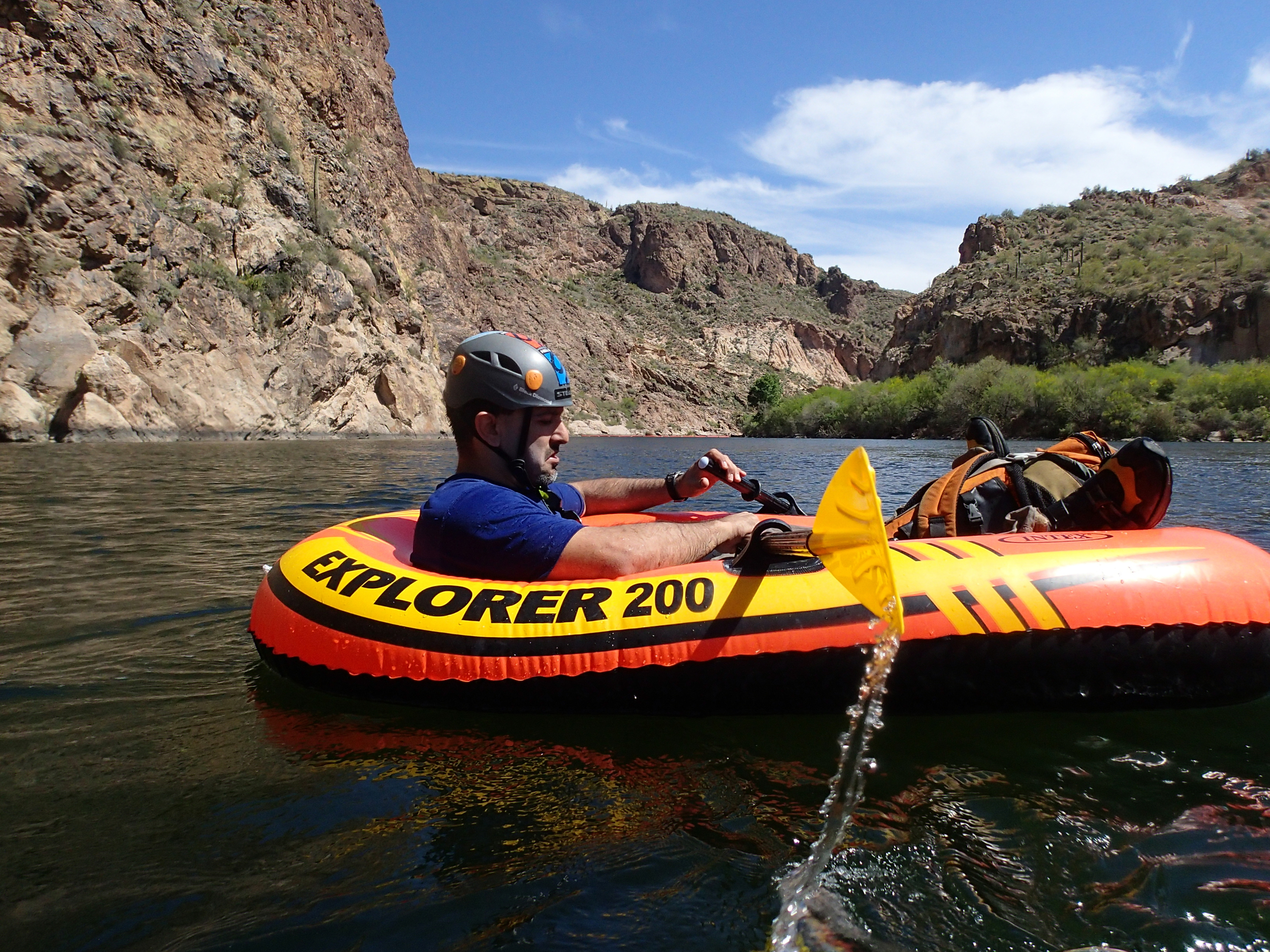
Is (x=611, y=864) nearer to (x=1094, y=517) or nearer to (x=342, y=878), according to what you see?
(x=342, y=878)

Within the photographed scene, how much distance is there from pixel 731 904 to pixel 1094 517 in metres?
2.56

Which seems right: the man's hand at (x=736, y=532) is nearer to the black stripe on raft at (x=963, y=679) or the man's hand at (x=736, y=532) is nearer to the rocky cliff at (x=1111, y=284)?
the black stripe on raft at (x=963, y=679)

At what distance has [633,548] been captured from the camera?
3.07 metres

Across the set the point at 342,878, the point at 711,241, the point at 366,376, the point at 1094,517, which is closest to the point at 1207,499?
the point at 1094,517

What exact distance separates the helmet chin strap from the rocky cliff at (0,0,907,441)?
22864mm

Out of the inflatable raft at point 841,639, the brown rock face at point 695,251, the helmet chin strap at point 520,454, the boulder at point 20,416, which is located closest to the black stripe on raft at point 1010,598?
the inflatable raft at point 841,639

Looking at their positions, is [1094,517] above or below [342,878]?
above

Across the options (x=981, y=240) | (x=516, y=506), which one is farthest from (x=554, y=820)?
(x=981, y=240)

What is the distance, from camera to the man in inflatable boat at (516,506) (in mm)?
3066

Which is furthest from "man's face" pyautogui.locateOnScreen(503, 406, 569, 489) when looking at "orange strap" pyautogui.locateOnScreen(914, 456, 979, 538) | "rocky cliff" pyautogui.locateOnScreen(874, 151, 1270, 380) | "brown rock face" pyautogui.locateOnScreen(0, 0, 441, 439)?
"rocky cliff" pyautogui.locateOnScreen(874, 151, 1270, 380)

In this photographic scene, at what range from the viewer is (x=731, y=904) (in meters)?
1.83

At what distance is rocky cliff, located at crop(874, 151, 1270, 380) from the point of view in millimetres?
49562

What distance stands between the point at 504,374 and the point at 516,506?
539 mm

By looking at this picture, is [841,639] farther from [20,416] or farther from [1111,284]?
[1111,284]
